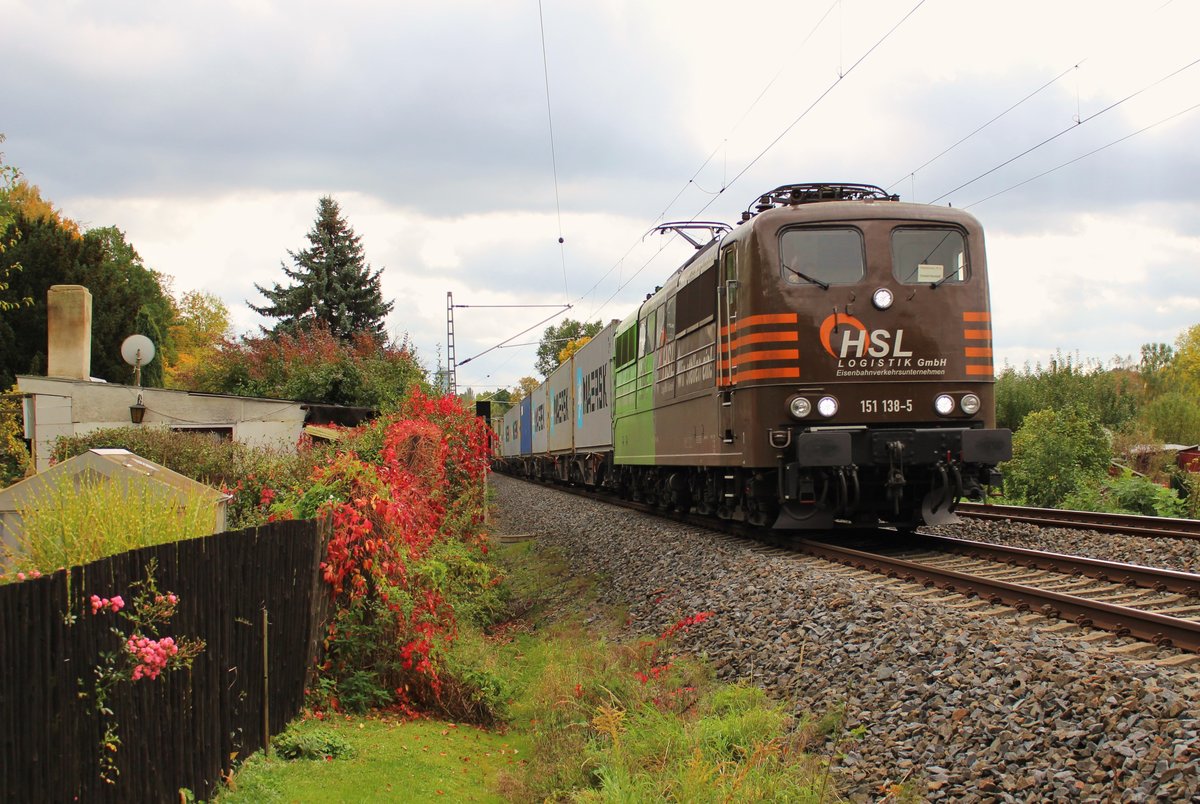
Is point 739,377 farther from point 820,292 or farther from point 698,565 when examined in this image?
point 698,565

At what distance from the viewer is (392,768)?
5660 millimetres

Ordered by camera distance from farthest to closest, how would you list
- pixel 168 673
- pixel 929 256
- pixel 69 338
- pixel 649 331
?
pixel 69 338, pixel 649 331, pixel 929 256, pixel 168 673

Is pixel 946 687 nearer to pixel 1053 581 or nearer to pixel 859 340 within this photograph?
pixel 1053 581

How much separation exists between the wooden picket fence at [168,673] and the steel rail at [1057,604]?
479cm

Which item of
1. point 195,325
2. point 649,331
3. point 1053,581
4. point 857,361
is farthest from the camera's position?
point 195,325

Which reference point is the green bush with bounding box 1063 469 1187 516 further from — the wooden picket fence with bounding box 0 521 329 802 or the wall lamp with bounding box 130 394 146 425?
the wall lamp with bounding box 130 394 146 425

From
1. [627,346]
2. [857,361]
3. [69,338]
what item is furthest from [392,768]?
[69,338]

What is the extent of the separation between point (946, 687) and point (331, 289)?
1664 inches

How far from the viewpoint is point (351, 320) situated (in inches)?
1761

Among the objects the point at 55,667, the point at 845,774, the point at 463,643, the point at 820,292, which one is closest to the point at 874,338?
the point at 820,292

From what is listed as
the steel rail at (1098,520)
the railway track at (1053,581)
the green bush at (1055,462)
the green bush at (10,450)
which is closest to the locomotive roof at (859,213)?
the railway track at (1053,581)

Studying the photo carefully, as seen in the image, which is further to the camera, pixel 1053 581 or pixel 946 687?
pixel 1053 581

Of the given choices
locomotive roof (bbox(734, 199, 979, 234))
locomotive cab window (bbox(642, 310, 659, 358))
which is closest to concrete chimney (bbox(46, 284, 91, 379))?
locomotive cab window (bbox(642, 310, 659, 358))

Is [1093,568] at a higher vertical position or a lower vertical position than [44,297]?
lower
